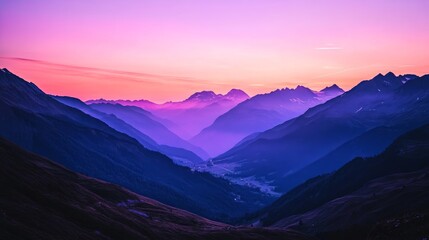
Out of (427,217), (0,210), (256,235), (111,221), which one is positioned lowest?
(256,235)

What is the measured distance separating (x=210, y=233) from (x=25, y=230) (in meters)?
92.8

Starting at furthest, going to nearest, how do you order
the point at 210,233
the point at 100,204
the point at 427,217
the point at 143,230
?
the point at 210,233
the point at 100,204
the point at 143,230
the point at 427,217

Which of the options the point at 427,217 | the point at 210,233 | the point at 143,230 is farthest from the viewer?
the point at 210,233

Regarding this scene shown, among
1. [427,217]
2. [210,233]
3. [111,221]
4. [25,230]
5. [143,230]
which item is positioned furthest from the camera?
[210,233]

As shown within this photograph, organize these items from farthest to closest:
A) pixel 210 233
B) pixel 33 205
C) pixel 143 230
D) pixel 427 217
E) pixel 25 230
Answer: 1. pixel 210 233
2. pixel 143 230
3. pixel 33 205
4. pixel 25 230
5. pixel 427 217

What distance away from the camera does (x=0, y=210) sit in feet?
366

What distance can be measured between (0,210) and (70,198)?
46206 mm

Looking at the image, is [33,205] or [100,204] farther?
[100,204]

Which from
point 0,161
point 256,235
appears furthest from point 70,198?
point 256,235

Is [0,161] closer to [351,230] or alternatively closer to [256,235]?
[256,235]

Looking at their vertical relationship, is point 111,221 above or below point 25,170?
below

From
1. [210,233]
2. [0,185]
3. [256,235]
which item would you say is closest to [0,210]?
[0,185]

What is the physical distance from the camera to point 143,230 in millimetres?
158500

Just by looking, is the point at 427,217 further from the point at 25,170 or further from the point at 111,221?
the point at 25,170
